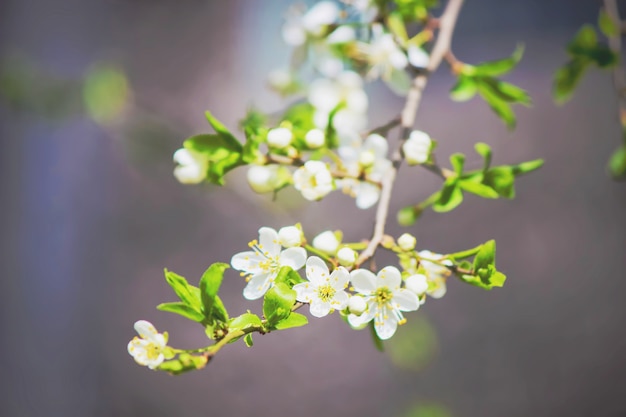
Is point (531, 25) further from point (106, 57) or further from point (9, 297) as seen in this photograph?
point (9, 297)

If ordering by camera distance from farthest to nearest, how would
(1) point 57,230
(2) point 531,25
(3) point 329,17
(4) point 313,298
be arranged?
(1) point 57,230 < (2) point 531,25 < (3) point 329,17 < (4) point 313,298

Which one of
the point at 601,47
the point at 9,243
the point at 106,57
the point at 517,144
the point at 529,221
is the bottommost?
the point at 529,221

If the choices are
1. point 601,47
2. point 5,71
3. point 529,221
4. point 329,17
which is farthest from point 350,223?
point 5,71

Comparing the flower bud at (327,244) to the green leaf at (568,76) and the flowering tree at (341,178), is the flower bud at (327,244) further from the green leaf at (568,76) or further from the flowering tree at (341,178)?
the green leaf at (568,76)

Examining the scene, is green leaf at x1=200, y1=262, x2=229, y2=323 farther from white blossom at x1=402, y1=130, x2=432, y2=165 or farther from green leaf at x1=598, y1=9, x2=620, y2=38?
green leaf at x1=598, y1=9, x2=620, y2=38

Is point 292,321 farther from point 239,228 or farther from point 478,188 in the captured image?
point 239,228

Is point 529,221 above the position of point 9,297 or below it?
below

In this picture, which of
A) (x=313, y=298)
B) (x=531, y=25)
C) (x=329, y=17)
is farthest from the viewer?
(x=531, y=25)

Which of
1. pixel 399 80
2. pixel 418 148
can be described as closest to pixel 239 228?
pixel 399 80
